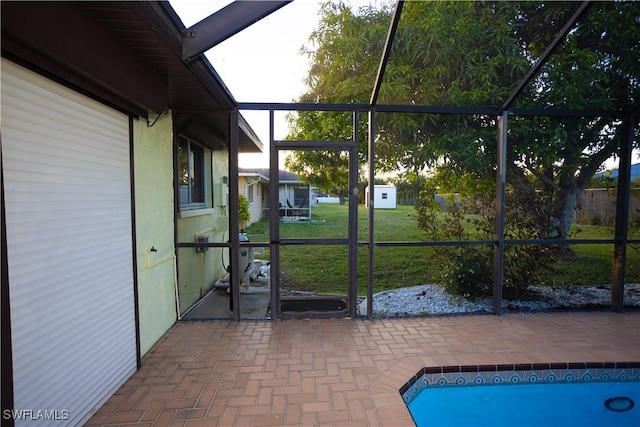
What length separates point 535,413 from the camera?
2.79m

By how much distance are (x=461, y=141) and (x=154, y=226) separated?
377cm

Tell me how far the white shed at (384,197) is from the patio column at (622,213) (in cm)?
280

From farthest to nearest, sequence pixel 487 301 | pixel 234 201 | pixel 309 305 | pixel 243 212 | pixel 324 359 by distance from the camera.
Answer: pixel 243 212 < pixel 487 301 < pixel 309 305 < pixel 234 201 < pixel 324 359

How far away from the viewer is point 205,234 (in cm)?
476

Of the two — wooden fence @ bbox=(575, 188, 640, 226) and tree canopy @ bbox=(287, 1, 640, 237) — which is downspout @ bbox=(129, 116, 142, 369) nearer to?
tree canopy @ bbox=(287, 1, 640, 237)

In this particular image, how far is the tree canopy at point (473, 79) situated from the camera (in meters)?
3.71

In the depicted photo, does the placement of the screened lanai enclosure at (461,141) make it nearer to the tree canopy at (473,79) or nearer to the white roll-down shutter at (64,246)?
the tree canopy at (473,79)

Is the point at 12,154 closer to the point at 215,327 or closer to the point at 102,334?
the point at 102,334

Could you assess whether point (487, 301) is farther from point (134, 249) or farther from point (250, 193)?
point (134, 249)

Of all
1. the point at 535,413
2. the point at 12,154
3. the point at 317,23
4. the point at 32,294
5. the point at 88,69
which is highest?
the point at 317,23

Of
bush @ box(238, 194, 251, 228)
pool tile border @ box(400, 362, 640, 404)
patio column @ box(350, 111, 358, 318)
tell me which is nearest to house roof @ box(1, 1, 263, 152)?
patio column @ box(350, 111, 358, 318)

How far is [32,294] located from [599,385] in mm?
4387

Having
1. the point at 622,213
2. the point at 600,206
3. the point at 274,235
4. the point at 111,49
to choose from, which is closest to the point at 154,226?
the point at 274,235

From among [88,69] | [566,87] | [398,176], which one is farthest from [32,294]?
[566,87]
